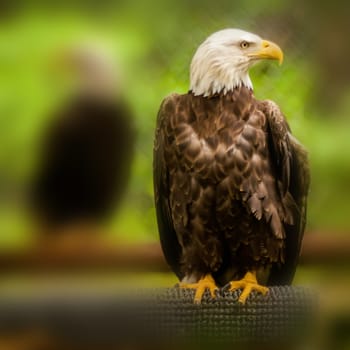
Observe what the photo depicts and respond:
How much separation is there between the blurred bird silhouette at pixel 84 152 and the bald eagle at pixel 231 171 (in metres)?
0.07

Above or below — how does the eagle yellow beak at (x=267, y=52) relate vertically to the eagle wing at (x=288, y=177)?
above

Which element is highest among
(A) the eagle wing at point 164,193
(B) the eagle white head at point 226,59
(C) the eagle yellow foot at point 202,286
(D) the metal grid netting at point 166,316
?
(B) the eagle white head at point 226,59

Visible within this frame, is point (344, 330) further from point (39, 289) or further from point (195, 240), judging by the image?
point (39, 289)

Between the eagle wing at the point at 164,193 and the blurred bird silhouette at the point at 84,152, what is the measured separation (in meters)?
0.05

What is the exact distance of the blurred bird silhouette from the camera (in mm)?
1347

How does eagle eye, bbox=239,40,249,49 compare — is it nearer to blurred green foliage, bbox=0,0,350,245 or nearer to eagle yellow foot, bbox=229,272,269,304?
blurred green foliage, bbox=0,0,350,245

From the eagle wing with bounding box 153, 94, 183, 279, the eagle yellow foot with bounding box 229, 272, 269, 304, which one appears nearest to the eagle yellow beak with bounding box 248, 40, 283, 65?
the eagle wing with bounding box 153, 94, 183, 279

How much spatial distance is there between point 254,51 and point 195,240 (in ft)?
1.11

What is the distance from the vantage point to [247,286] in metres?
1.35

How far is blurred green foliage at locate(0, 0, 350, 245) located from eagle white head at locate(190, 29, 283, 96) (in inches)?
0.9

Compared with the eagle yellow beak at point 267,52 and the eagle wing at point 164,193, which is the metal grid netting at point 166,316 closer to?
the eagle wing at point 164,193

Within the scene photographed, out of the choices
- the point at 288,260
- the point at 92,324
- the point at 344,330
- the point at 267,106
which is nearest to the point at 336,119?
the point at 267,106

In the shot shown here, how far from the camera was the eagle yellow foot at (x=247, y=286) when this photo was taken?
134cm

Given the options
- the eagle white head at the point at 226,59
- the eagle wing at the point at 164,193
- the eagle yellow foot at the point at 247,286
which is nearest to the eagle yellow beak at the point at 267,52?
the eagle white head at the point at 226,59
